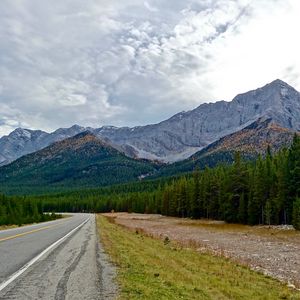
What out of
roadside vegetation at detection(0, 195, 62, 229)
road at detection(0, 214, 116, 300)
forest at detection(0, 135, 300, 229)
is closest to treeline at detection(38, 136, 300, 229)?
forest at detection(0, 135, 300, 229)

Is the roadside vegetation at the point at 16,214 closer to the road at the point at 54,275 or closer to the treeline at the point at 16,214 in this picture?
the treeline at the point at 16,214

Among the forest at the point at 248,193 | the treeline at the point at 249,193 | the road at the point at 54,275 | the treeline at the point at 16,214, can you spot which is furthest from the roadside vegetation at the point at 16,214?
the treeline at the point at 249,193

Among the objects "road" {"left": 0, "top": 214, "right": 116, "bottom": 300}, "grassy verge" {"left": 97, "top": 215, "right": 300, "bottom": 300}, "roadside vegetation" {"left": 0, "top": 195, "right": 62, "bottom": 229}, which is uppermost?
"roadside vegetation" {"left": 0, "top": 195, "right": 62, "bottom": 229}

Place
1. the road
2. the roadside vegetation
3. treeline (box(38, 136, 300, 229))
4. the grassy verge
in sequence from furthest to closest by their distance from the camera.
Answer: treeline (box(38, 136, 300, 229)), the roadside vegetation, the grassy verge, the road

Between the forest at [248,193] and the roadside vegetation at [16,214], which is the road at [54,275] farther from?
the forest at [248,193]

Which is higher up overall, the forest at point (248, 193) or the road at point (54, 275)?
the forest at point (248, 193)

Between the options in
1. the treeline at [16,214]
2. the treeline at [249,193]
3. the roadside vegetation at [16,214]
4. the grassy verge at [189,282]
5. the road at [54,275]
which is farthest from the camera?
the treeline at [249,193]

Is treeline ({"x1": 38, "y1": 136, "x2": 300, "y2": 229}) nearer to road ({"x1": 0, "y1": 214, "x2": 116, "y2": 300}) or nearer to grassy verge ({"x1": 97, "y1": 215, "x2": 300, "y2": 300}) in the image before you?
grassy verge ({"x1": 97, "y1": 215, "x2": 300, "y2": 300})

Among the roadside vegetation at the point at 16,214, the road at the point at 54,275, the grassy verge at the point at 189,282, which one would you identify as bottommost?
the grassy verge at the point at 189,282

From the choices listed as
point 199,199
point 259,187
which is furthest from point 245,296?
point 199,199

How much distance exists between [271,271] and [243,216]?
5889 centimetres

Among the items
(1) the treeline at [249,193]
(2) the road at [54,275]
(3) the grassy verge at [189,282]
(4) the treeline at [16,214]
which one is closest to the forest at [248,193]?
(1) the treeline at [249,193]

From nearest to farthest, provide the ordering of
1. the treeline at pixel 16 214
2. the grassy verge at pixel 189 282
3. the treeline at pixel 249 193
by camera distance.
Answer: the grassy verge at pixel 189 282 < the treeline at pixel 16 214 < the treeline at pixel 249 193

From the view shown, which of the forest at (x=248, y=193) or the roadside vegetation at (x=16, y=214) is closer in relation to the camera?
the roadside vegetation at (x=16, y=214)
